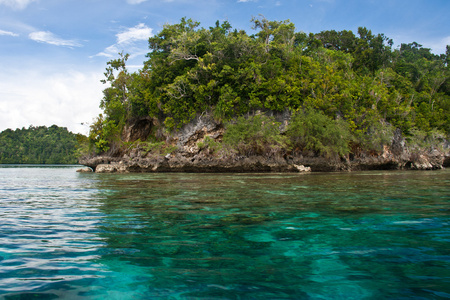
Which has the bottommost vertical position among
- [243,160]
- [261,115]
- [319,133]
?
[243,160]

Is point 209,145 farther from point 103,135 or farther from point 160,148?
point 103,135

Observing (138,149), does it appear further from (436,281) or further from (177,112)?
(436,281)

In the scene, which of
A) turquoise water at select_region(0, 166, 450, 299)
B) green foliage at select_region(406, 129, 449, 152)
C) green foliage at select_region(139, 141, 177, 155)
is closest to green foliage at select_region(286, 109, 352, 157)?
green foliage at select_region(406, 129, 449, 152)

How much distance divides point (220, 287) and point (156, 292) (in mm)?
522

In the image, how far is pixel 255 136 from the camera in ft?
83.8

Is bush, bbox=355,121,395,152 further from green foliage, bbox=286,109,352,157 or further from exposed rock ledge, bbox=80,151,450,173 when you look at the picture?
green foliage, bbox=286,109,352,157

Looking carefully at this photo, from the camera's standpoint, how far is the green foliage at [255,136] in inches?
993

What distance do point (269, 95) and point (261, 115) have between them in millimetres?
2247

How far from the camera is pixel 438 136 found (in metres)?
31.2

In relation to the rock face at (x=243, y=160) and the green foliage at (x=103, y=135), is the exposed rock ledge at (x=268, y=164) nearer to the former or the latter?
the rock face at (x=243, y=160)

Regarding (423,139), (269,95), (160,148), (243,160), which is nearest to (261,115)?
(269,95)

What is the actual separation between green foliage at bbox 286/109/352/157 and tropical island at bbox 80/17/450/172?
0.31 ft

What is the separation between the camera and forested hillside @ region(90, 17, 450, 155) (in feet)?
87.1

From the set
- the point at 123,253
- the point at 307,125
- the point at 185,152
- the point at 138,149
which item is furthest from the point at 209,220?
the point at 138,149
